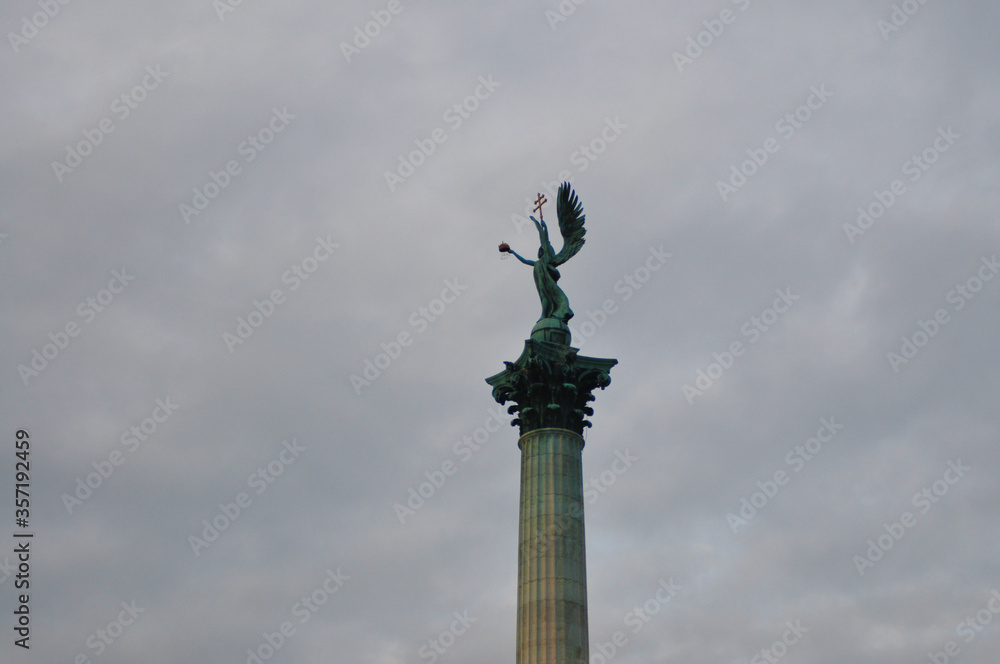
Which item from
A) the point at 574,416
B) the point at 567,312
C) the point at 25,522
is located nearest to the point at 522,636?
the point at 574,416

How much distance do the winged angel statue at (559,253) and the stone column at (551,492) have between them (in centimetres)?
143

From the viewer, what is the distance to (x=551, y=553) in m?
39.4

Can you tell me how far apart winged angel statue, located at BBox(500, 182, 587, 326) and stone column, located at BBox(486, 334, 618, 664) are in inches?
56.4

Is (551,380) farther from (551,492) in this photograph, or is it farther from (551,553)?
(551,553)

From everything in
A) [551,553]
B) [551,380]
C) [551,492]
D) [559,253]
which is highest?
[559,253]

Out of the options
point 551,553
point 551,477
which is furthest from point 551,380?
point 551,553

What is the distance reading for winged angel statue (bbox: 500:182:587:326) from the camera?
44875mm

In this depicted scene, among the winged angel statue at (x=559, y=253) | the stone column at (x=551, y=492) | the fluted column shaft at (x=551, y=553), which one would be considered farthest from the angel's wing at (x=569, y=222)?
the fluted column shaft at (x=551, y=553)

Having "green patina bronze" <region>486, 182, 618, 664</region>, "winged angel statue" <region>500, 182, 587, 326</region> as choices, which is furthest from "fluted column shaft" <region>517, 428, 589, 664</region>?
"winged angel statue" <region>500, 182, 587, 326</region>

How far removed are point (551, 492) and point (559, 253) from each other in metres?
10.5

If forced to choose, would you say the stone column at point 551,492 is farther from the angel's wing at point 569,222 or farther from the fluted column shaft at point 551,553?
the angel's wing at point 569,222

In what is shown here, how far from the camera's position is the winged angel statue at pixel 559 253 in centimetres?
4488

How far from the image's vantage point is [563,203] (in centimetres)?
4725

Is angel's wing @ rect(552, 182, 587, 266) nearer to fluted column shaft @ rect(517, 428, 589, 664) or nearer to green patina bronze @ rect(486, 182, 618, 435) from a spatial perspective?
green patina bronze @ rect(486, 182, 618, 435)
